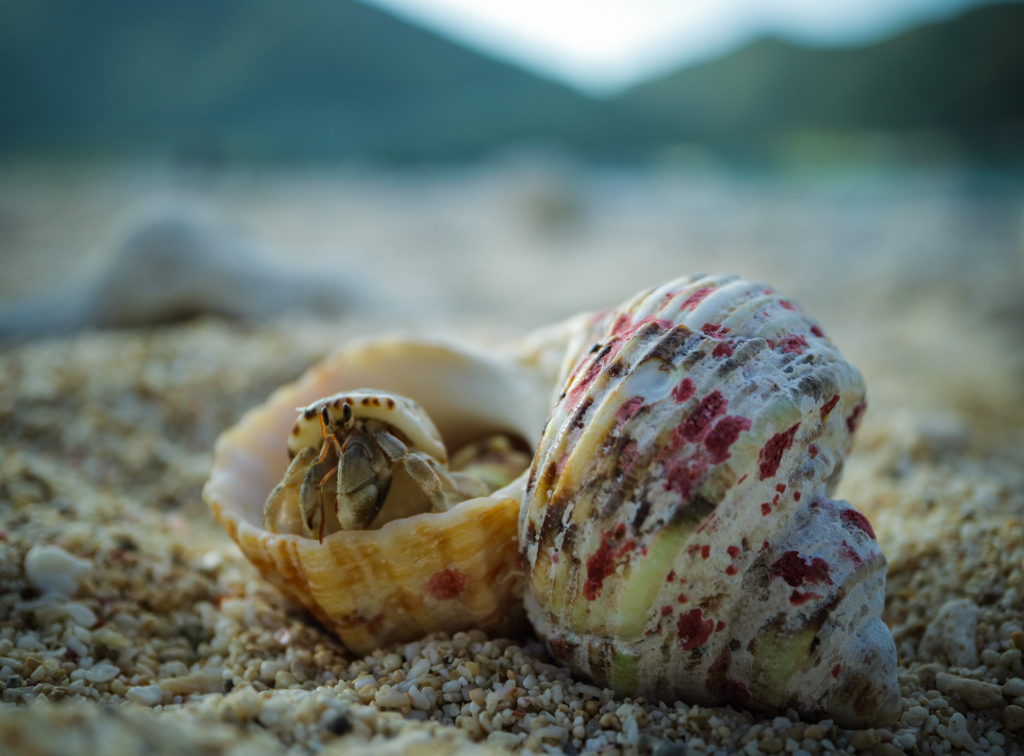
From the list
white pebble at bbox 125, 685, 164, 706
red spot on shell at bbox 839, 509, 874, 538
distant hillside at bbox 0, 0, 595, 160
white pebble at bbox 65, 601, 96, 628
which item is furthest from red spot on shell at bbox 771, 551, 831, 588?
distant hillside at bbox 0, 0, 595, 160

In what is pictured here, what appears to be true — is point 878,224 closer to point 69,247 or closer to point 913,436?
point 913,436

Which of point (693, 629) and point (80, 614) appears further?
point (80, 614)

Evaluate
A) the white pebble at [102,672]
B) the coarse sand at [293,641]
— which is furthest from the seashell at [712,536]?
the white pebble at [102,672]

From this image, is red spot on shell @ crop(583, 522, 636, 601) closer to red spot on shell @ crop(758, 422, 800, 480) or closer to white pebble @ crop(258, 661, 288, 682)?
red spot on shell @ crop(758, 422, 800, 480)

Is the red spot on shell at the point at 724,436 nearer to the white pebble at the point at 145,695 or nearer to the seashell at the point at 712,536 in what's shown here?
the seashell at the point at 712,536

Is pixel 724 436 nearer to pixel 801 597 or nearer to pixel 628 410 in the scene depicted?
pixel 628 410

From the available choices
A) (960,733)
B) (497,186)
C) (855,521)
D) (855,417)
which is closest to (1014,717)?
(960,733)

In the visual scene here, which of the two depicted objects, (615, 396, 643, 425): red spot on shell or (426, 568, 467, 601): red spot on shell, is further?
(426, 568, 467, 601): red spot on shell
